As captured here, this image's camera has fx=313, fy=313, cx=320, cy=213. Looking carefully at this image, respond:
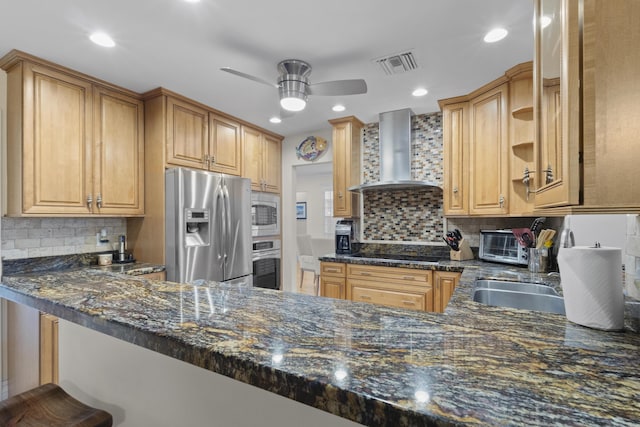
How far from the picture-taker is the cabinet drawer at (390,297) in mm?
2734

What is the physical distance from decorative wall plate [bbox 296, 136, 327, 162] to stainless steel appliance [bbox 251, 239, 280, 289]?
1.15 meters

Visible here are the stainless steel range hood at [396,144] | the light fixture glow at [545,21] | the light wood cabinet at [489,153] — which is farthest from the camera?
the stainless steel range hood at [396,144]

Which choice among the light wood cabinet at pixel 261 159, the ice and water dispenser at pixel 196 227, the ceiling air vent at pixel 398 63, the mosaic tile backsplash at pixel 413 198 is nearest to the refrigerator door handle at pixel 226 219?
the ice and water dispenser at pixel 196 227

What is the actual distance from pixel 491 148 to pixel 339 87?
58.9 inches

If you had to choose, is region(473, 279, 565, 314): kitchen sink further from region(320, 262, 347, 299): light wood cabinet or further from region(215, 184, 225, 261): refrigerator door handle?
region(215, 184, 225, 261): refrigerator door handle

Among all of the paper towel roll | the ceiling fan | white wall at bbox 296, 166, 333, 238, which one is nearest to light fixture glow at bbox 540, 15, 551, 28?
the paper towel roll

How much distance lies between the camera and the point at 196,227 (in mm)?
2871

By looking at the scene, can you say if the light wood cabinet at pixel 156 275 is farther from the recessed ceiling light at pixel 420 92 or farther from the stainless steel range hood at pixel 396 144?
the recessed ceiling light at pixel 420 92

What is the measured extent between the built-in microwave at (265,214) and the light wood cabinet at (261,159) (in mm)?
110

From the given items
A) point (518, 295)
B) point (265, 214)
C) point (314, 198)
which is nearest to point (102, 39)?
point (265, 214)

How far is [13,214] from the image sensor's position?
212cm

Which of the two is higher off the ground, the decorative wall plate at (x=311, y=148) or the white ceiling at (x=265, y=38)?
the white ceiling at (x=265, y=38)

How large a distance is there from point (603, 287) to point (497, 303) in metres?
0.99

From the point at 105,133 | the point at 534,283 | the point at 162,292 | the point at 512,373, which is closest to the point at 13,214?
the point at 105,133
